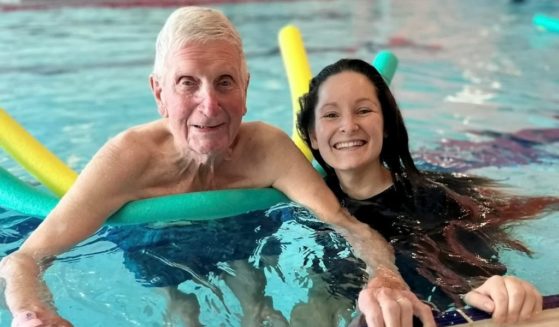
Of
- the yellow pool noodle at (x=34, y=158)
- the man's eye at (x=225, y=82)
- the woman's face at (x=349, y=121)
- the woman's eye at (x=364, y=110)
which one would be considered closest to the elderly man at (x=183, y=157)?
the man's eye at (x=225, y=82)

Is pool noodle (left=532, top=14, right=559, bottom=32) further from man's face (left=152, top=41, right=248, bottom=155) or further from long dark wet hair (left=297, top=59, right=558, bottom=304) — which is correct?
man's face (left=152, top=41, right=248, bottom=155)

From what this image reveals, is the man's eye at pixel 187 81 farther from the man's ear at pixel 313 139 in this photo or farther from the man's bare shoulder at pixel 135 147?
the man's ear at pixel 313 139

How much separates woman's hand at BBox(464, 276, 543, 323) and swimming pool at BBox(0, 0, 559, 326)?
54cm

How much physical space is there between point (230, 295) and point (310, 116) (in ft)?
2.26

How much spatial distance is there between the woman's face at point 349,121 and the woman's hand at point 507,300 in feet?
2.27

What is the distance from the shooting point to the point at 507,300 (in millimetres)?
1463

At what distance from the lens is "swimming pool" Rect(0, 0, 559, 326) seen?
2.01 m

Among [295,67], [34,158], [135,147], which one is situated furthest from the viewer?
[295,67]

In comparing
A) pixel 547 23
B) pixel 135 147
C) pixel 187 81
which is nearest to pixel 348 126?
pixel 187 81

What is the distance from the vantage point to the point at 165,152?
6.68ft

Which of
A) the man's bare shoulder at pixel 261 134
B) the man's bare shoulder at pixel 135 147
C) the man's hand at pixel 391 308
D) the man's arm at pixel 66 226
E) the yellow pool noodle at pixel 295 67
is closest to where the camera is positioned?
the man's hand at pixel 391 308

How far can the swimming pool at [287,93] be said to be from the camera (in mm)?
2006

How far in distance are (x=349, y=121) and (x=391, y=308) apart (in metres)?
0.81

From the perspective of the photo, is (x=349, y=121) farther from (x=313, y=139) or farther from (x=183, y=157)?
(x=183, y=157)
